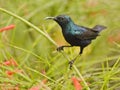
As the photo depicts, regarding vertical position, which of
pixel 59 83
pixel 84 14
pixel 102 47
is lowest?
pixel 59 83

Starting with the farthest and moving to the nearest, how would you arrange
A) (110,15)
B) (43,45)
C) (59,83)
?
(110,15) < (43,45) < (59,83)

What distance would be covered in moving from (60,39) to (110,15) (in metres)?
0.59

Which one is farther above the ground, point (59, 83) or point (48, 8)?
point (48, 8)

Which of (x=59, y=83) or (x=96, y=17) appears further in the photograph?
(x=96, y=17)

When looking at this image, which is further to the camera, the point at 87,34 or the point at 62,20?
the point at 87,34

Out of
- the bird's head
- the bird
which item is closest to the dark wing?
the bird

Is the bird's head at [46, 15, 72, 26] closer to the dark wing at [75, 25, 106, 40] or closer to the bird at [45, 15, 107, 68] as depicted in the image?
the bird at [45, 15, 107, 68]

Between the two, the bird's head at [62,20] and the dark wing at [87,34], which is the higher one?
the bird's head at [62,20]

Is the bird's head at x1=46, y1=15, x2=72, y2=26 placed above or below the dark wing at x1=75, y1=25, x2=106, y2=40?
above

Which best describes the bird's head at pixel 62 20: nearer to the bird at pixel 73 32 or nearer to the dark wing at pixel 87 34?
the bird at pixel 73 32

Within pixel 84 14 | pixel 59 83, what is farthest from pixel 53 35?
pixel 59 83

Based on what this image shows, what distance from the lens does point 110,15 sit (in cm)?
514

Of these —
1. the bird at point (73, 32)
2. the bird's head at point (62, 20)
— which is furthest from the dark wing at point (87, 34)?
the bird's head at point (62, 20)

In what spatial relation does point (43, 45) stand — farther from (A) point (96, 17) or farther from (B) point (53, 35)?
(A) point (96, 17)
